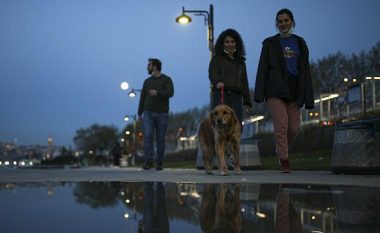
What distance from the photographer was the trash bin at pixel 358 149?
6887mm

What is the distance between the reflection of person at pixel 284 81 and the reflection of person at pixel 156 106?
13.5ft

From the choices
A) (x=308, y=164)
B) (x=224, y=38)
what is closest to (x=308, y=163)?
(x=308, y=164)

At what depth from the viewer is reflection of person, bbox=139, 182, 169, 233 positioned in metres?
2.18

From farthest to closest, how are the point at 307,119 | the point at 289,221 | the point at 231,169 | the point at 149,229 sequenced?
the point at 307,119
the point at 231,169
the point at 289,221
the point at 149,229

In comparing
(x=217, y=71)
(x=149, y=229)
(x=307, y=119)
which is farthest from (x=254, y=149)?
(x=307, y=119)

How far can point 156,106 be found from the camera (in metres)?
11.3

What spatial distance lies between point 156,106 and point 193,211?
28.0ft

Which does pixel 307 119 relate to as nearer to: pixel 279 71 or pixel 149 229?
pixel 279 71

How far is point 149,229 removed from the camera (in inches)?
84.8

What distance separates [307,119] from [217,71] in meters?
20.9

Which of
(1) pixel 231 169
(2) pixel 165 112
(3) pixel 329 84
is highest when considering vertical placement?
(3) pixel 329 84

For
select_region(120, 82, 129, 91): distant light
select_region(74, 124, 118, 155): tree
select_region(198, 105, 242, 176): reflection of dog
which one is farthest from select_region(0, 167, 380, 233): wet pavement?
select_region(74, 124, 118, 155): tree

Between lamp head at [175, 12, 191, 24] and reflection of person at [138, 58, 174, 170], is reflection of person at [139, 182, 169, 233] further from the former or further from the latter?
lamp head at [175, 12, 191, 24]

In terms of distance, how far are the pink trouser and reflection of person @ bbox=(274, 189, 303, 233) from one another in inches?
158
